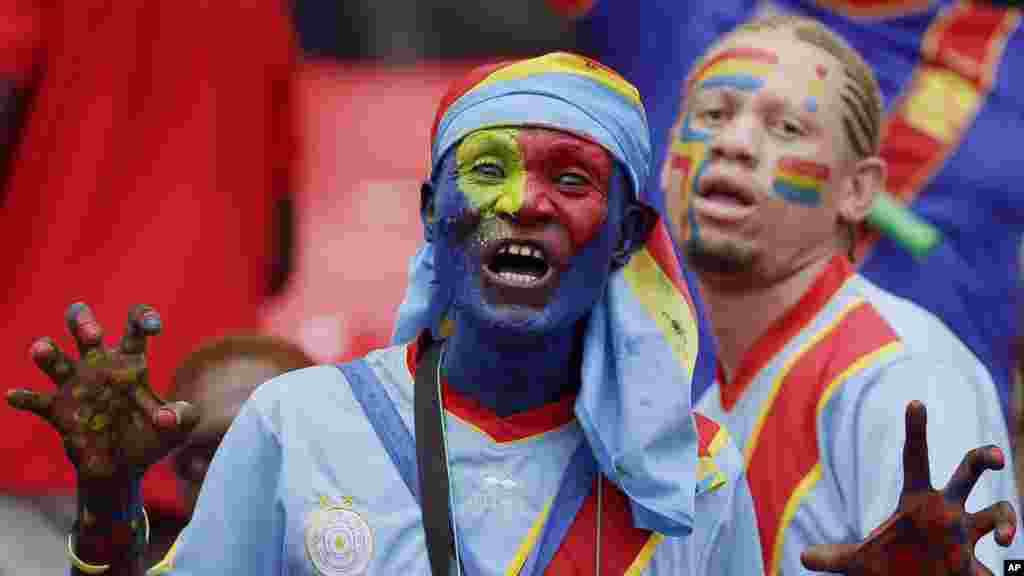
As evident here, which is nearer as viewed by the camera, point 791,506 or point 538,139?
point 538,139

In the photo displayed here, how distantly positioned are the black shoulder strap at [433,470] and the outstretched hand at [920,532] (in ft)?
1.85

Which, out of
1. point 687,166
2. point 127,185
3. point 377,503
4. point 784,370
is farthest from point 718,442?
point 127,185

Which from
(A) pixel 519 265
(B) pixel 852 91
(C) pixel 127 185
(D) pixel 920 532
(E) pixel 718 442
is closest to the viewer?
(D) pixel 920 532

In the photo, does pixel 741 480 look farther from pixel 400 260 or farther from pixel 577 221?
pixel 400 260

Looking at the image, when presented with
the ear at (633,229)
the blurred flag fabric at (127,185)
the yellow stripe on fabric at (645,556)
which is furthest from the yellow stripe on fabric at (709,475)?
the blurred flag fabric at (127,185)

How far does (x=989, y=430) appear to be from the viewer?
4.70 m

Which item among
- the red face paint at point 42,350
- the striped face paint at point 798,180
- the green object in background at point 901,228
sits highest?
the red face paint at point 42,350

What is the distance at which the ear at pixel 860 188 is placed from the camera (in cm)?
503

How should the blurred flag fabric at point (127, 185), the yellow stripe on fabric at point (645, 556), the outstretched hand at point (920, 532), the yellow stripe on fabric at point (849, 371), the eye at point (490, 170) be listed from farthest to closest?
1. the blurred flag fabric at point (127, 185)
2. the yellow stripe on fabric at point (849, 371)
3. the eye at point (490, 170)
4. the yellow stripe on fabric at point (645, 556)
5. the outstretched hand at point (920, 532)

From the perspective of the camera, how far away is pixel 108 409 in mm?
3508

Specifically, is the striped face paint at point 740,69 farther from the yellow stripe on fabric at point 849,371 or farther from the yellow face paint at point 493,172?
the yellow face paint at point 493,172

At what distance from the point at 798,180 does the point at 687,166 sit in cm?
26

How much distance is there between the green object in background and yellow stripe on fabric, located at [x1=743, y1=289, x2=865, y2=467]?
1.77 m

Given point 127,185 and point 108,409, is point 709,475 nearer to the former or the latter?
point 108,409
